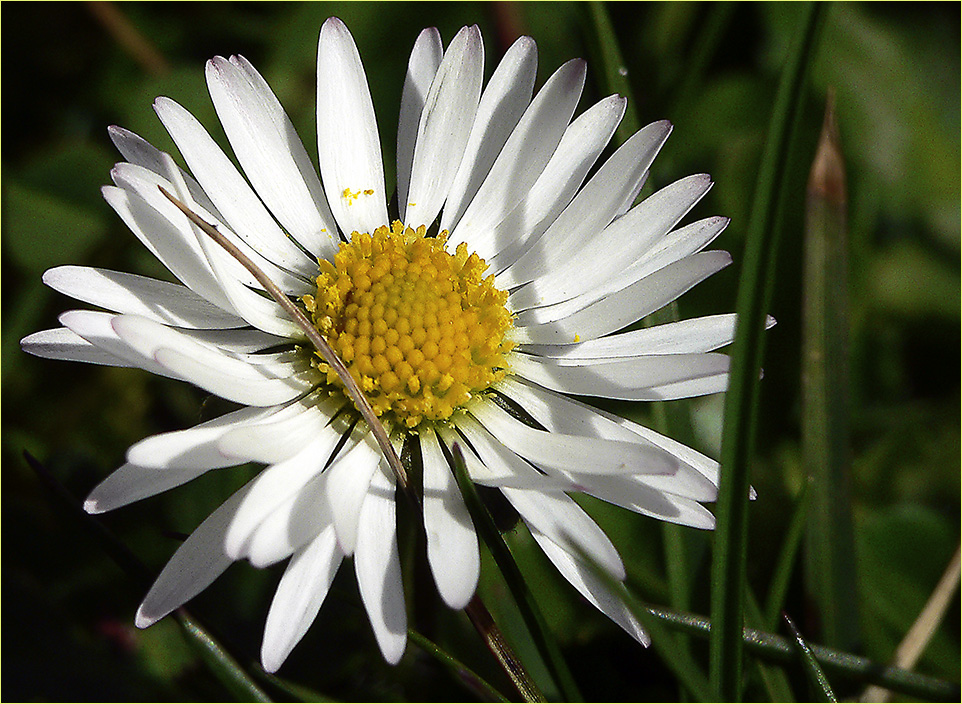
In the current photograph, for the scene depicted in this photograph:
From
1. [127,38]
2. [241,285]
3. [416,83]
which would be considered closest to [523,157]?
[416,83]

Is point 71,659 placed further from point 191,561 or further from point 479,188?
point 479,188

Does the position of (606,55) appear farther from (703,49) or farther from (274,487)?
(274,487)

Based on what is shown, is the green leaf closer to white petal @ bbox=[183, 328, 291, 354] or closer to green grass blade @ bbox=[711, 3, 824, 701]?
white petal @ bbox=[183, 328, 291, 354]

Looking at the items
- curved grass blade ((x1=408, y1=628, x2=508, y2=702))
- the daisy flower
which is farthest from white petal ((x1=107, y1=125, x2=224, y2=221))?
curved grass blade ((x1=408, y1=628, x2=508, y2=702))

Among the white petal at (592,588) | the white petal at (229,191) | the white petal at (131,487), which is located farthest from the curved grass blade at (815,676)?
the white petal at (229,191)

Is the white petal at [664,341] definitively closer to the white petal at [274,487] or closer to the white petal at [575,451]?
the white petal at [575,451]

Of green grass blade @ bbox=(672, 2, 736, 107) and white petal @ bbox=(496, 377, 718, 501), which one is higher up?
green grass blade @ bbox=(672, 2, 736, 107)

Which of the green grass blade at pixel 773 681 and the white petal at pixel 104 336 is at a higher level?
the white petal at pixel 104 336
